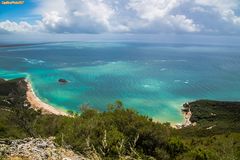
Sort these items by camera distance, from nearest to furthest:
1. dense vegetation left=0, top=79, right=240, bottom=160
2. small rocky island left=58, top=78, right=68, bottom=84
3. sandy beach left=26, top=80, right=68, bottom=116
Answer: dense vegetation left=0, top=79, right=240, bottom=160 → sandy beach left=26, top=80, right=68, bottom=116 → small rocky island left=58, top=78, right=68, bottom=84

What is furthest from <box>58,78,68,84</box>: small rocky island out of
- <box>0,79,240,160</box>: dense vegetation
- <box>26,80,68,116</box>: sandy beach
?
<box>0,79,240,160</box>: dense vegetation

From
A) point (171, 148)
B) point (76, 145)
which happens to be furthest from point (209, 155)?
point (76, 145)

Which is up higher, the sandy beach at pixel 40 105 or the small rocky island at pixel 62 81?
the small rocky island at pixel 62 81

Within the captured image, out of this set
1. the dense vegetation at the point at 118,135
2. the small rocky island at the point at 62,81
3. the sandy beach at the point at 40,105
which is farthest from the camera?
the small rocky island at the point at 62,81

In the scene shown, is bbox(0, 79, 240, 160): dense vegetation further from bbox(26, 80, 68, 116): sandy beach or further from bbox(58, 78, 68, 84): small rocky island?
bbox(58, 78, 68, 84): small rocky island

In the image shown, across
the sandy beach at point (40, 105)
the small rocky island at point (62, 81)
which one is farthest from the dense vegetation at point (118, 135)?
the small rocky island at point (62, 81)

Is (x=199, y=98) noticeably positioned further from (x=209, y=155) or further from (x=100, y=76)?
(x=209, y=155)

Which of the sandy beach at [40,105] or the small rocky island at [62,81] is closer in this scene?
the sandy beach at [40,105]

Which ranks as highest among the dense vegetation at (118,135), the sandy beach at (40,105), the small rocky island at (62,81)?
the dense vegetation at (118,135)

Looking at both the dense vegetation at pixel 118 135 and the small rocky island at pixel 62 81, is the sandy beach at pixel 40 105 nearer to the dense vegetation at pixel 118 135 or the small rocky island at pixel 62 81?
the small rocky island at pixel 62 81

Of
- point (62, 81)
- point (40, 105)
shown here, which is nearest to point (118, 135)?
point (40, 105)

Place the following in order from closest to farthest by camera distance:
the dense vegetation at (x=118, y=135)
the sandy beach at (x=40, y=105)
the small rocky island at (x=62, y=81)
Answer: the dense vegetation at (x=118, y=135)
the sandy beach at (x=40, y=105)
the small rocky island at (x=62, y=81)
